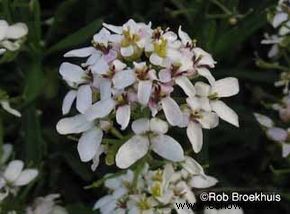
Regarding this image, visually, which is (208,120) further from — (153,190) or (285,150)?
(285,150)

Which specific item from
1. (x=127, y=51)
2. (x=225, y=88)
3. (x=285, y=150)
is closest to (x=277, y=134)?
(x=285, y=150)

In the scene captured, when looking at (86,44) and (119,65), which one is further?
(86,44)

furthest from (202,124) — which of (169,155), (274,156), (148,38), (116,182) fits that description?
(274,156)

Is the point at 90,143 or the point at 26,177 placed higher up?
the point at 90,143

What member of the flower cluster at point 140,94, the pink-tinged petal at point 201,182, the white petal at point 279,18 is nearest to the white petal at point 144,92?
the flower cluster at point 140,94

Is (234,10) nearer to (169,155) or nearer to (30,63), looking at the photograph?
(30,63)
